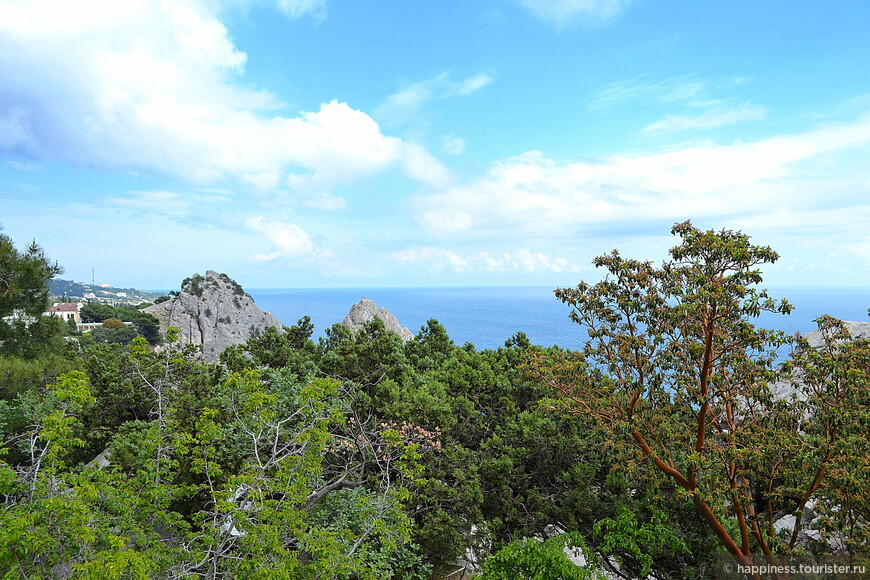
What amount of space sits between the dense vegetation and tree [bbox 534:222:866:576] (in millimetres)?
37

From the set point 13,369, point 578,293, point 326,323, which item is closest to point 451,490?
point 578,293

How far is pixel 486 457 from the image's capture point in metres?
10.0

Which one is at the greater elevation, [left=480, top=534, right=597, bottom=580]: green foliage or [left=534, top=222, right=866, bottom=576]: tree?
[left=534, top=222, right=866, bottom=576]: tree

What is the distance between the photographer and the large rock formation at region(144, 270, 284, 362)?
49656 mm

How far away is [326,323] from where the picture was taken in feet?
343

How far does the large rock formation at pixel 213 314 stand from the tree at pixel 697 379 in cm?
4585

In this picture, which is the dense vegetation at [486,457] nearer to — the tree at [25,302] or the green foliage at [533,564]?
the green foliage at [533,564]

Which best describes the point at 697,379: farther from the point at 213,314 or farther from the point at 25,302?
the point at 213,314

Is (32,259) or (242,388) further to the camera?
(32,259)

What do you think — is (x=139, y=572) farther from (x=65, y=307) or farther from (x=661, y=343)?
(x=65, y=307)

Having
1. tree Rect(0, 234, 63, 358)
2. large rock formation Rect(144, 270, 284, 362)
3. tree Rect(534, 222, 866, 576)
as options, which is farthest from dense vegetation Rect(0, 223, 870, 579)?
large rock formation Rect(144, 270, 284, 362)

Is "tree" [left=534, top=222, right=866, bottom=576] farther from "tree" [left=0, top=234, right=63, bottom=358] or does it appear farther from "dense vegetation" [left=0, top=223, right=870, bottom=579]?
"tree" [left=0, top=234, right=63, bottom=358]

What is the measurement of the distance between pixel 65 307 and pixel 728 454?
9138 centimetres

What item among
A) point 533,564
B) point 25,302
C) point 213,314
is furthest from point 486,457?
point 213,314
